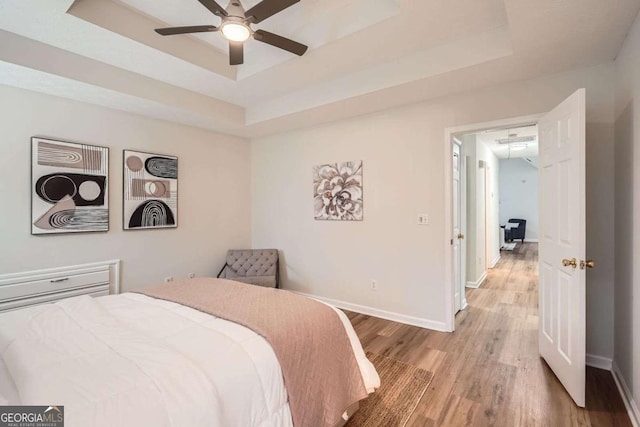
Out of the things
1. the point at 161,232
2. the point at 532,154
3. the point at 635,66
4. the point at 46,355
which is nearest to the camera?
the point at 46,355

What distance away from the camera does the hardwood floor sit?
1830 mm

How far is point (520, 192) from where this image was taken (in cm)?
963

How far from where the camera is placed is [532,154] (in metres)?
7.68

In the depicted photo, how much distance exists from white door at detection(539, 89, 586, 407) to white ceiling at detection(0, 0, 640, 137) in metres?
0.47

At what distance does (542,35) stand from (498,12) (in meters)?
0.34

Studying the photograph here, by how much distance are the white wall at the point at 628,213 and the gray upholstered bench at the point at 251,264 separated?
3401 mm

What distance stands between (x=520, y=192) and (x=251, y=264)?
372 inches

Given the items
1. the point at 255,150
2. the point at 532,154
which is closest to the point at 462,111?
the point at 255,150

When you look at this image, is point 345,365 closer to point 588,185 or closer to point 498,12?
point 588,185

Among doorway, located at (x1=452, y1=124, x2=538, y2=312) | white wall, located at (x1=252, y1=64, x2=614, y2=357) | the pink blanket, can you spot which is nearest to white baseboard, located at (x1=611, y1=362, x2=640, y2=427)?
white wall, located at (x1=252, y1=64, x2=614, y2=357)

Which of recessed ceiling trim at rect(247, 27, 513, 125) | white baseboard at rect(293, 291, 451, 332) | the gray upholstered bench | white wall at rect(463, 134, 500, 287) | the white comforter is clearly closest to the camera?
the white comforter

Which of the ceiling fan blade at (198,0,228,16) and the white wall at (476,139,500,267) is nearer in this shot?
the ceiling fan blade at (198,0,228,16)

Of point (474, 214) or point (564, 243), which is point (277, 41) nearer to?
point (564, 243)

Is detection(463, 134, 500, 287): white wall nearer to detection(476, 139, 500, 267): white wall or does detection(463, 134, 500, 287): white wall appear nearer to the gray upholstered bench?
detection(476, 139, 500, 267): white wall
